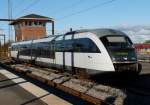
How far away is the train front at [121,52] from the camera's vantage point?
1843cm

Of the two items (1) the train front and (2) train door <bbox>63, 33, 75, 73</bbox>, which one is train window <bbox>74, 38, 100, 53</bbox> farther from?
(2) train door <bbox>63, 33, 75, 73</bbox>

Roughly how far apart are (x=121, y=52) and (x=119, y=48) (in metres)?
0.27

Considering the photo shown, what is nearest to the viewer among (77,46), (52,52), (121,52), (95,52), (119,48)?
(121,52)

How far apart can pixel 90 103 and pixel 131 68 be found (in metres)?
6.78

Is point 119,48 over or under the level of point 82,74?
over

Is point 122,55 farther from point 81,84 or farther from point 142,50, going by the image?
point 142,50

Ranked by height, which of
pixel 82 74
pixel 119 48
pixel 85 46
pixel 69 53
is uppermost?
pixel 85 46

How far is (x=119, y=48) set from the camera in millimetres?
19000

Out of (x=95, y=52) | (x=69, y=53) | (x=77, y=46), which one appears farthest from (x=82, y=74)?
(x=95, y=52)

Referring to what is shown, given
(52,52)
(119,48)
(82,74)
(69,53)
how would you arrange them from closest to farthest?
(119,48) < (82,74) < (69,53) < (52,52)

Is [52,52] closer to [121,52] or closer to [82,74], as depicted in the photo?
[82,74]

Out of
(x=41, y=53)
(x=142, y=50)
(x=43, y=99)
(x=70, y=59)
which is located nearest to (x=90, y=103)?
(x=43, y=99)

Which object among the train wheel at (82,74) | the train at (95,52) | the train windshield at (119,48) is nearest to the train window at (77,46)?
the train at (95,52)

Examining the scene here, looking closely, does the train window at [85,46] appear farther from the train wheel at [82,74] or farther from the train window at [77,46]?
the train wheel at [82,74]
